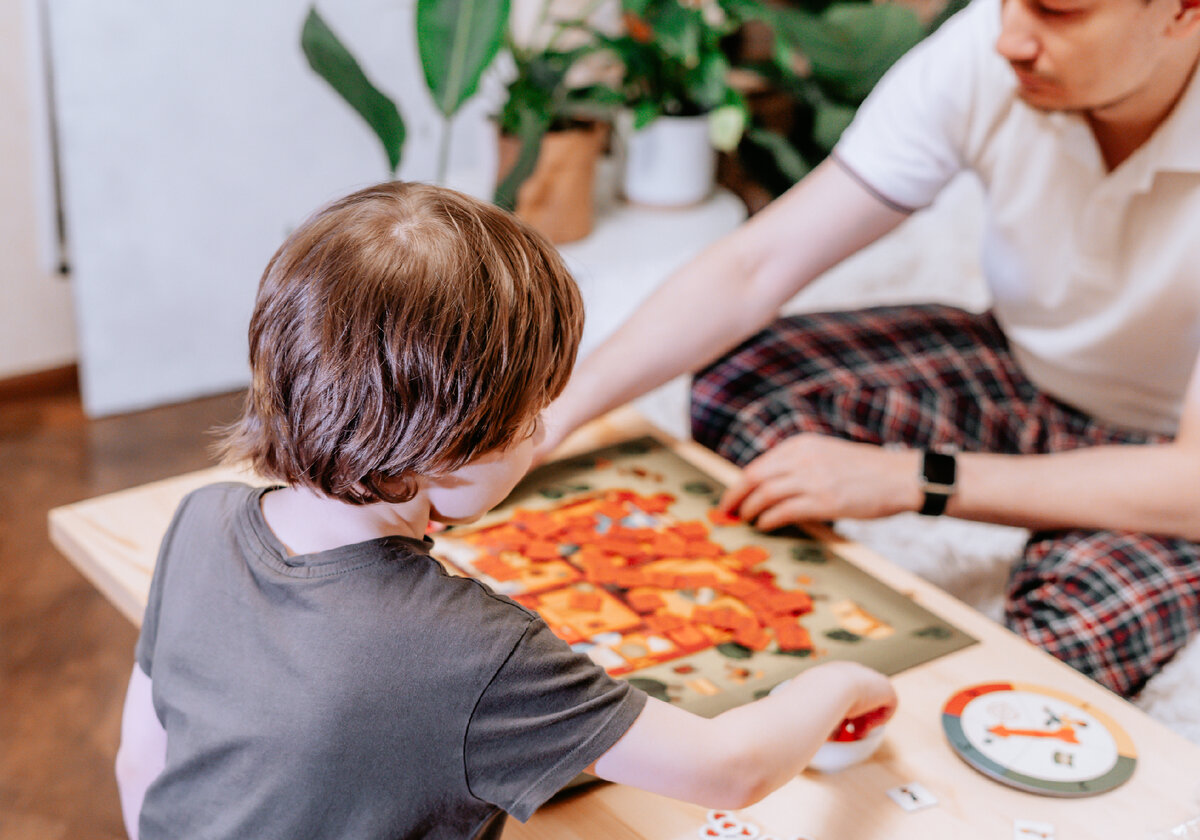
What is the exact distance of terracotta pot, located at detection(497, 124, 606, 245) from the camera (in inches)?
83.9

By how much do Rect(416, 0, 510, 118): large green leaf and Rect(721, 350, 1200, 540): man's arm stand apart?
88 centimetres

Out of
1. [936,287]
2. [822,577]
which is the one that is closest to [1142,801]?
[822,577]

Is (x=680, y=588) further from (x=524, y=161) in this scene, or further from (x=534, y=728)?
(x=524, y=161)

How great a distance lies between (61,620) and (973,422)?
1.34m

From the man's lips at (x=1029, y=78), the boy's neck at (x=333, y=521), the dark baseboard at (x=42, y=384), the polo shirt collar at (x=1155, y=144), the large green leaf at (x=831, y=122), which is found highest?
the man's lips at (x=1029, y=78)

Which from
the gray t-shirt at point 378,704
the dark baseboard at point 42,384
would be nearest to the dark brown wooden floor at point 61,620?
the dark baseboard at point 42,384

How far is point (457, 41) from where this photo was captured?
175cm

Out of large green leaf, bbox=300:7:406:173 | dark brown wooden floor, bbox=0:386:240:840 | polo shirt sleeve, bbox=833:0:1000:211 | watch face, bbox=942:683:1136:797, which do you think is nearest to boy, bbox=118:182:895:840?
watch face, bbox=942:683:1136:797

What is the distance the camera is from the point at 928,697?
922 mm

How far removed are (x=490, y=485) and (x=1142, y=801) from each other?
0.51 metres

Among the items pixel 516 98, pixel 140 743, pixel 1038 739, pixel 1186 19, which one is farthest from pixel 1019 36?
pixel 516 98

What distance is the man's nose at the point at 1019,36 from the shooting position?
43.0 inches

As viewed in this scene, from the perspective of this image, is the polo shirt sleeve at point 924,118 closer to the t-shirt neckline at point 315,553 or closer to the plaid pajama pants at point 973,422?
the plaid pajama pants at point 973,422

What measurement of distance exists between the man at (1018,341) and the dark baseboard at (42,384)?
160 cm
